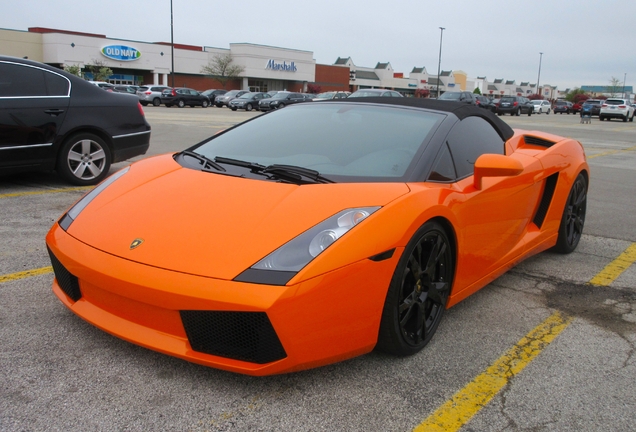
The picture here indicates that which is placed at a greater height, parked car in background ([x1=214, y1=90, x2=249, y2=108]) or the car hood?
parked car in background ([x1=214, y1=90, x2=249, y2=108])

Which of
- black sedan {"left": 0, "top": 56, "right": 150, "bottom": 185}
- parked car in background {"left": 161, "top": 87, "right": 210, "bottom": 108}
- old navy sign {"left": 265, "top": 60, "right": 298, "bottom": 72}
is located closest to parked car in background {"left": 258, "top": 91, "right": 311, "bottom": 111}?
parked car in background {"left": 161, "top": 87, "right": 210, "bottom": 108}

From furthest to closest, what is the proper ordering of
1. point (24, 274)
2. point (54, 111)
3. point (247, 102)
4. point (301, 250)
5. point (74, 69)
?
point (74, 69) < point (247, 102) < point (54, 111) < point (24, 274) < point (301, 250)

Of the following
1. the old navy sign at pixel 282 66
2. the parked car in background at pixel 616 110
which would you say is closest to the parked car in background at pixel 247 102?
the parked car in background at pixel 616 110

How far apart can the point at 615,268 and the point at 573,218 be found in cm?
51

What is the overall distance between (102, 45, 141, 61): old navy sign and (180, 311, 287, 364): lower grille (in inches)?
2331

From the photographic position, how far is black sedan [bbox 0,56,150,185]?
5.91m

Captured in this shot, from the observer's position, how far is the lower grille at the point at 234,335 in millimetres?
2172

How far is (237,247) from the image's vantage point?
2.31 meters

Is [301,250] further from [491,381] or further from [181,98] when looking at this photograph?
[181,98]

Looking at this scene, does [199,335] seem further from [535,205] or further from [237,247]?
[535,205]

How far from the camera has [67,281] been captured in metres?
2.63

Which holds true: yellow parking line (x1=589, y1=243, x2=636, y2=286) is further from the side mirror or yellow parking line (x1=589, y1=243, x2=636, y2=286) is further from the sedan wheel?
the sedan wheel

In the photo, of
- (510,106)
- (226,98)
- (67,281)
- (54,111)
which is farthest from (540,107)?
(67,281)

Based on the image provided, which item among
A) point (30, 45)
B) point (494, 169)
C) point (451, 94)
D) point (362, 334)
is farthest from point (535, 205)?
point (30, 45)
